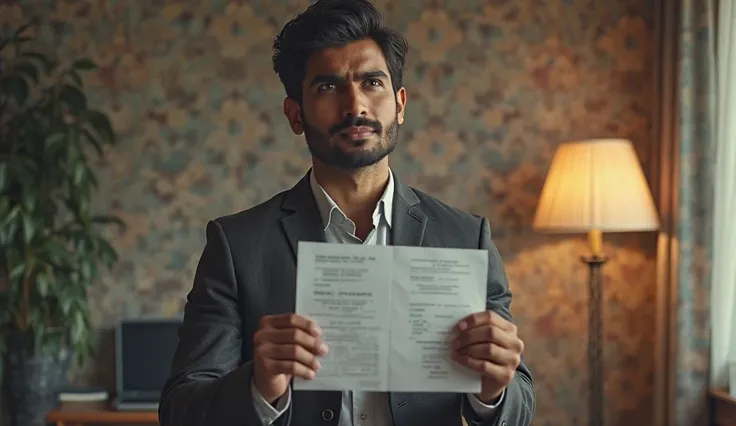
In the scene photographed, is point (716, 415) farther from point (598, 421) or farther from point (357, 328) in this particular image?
point (357, 328)

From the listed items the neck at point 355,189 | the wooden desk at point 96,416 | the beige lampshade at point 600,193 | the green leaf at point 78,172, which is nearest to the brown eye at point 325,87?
the neck at point 355,189

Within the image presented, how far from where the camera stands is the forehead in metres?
1.57

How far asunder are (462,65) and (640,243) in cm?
105

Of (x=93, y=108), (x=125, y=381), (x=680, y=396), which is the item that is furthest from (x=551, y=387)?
(x=93, y=108)

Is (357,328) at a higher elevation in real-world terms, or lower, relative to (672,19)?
lower

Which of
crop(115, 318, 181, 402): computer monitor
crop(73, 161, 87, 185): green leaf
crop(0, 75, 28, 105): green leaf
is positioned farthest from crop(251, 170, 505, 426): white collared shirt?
crop(0, 75, 28, 105): green leaf

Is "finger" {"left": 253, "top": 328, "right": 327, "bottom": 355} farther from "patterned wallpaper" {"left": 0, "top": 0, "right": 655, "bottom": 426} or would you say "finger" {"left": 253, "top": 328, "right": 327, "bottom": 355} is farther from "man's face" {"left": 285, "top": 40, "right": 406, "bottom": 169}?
"patterned wallpaper" {"left": 0, "top": 0, "right": 655, "bottom": 426}

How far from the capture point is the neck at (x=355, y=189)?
63.6 inches

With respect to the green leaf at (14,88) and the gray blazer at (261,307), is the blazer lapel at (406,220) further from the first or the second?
the green leaf at (14,88)

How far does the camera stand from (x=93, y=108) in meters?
3.76

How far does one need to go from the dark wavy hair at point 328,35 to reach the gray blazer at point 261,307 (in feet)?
0.68

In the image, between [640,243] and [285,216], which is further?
[640,243]

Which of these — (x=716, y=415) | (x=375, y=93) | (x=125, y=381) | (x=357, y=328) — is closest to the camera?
(x=357, y=328)

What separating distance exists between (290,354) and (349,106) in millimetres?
452
